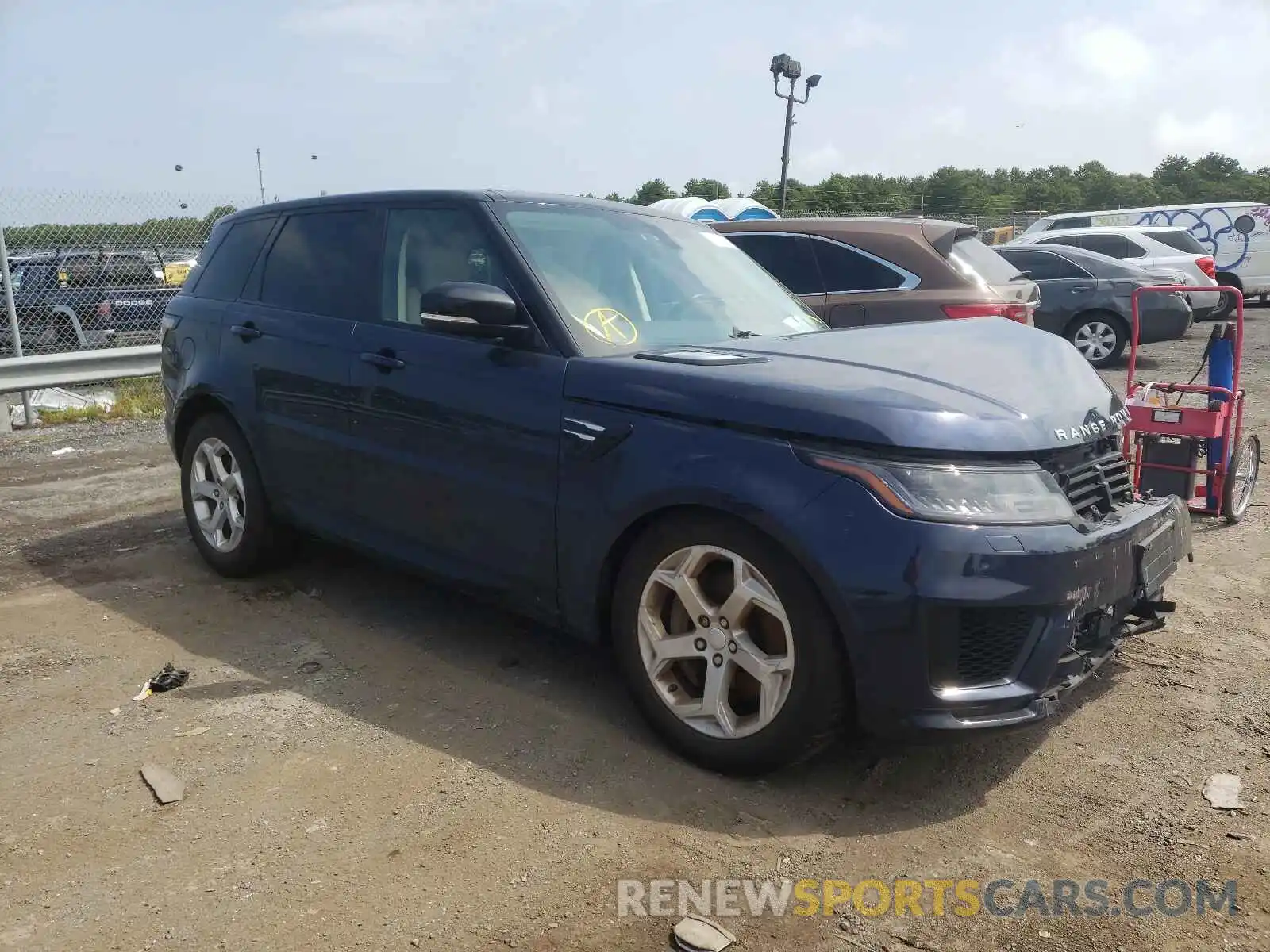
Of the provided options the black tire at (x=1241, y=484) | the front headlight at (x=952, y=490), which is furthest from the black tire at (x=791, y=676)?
the black tire at (x=1241, y=484)

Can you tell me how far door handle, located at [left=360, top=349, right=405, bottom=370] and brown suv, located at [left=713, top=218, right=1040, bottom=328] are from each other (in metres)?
3.90

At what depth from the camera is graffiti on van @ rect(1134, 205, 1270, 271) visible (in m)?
20.0

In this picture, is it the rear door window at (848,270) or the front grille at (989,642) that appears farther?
the rear door window at (848,270)

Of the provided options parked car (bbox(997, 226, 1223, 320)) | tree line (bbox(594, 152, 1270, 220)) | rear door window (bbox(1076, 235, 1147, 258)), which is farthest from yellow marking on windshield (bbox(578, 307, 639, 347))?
tree line (bbox(594, 152, 1270, 220))

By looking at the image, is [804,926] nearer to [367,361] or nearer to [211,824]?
[211,824]

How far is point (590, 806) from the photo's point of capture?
3006mm

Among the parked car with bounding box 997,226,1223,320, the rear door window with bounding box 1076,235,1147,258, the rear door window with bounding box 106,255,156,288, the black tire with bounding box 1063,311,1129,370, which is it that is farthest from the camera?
the rear door window with bounding box 1076,235,1147,258

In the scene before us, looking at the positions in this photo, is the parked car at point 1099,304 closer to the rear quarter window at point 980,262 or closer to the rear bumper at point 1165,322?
the rear bumper at point 1165,322

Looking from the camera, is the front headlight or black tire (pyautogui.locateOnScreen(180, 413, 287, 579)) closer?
the front headlight

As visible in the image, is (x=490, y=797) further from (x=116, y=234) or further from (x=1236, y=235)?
(x=1236, y=235)

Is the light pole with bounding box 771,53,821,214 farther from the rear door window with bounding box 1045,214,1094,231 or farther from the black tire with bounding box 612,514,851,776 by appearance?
the black tire with bounding box 612,514,851,776

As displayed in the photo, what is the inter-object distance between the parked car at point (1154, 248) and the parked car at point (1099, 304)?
112 centimetres

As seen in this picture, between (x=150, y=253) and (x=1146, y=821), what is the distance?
11.5 metres

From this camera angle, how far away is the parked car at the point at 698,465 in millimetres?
2834
